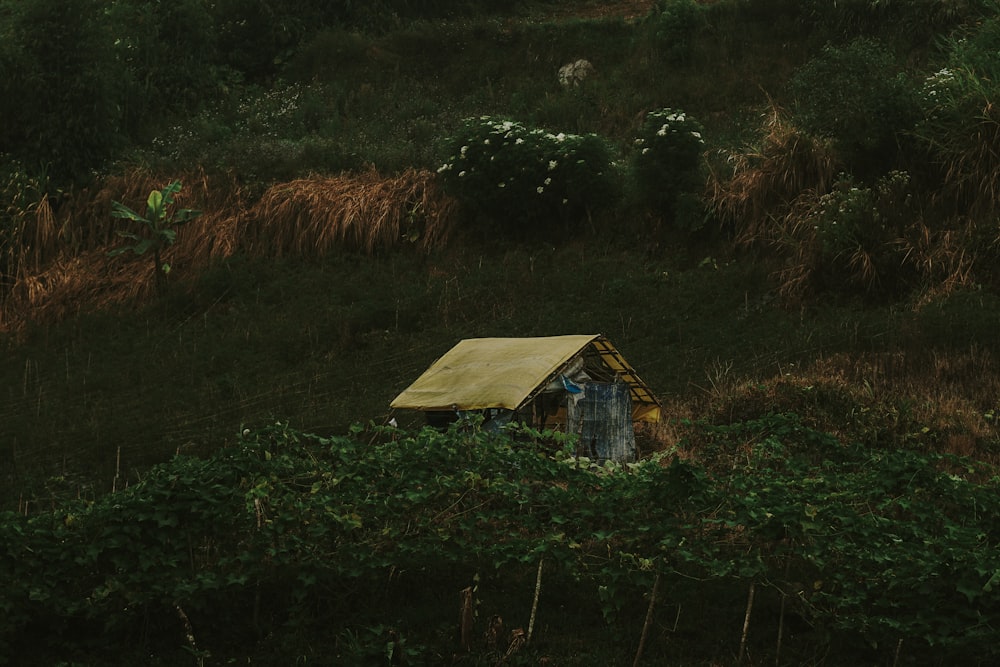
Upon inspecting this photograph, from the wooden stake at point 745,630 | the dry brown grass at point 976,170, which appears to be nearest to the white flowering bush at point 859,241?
the dry brown grass at point 976,170

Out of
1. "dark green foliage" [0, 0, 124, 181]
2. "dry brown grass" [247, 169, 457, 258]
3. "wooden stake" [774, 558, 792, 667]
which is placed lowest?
"wooden stake" [774, 558, 792, 667]

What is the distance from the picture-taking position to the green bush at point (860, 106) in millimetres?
20672

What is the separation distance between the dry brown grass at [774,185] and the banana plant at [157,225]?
8926 millimetres

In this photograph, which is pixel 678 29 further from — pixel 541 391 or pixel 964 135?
pixel 541 391

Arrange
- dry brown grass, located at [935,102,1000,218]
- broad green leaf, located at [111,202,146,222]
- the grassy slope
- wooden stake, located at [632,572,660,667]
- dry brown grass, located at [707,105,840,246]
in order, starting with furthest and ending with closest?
broad green leaf, located at [111,202,146,222], dry brown grass, located at [707,105,840,246], dry brown grass, located at [935,102,1000,218], the grassy slope, wooden stake, located at [632,572,660,667]

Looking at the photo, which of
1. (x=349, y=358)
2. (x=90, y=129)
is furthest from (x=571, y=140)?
(x=90, y=129)

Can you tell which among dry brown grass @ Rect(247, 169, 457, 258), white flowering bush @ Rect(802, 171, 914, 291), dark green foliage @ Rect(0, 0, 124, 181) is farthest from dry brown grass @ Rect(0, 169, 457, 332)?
white flowering bush @ Rect(802, 171, 914, 291)

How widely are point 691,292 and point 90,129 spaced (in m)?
12.6

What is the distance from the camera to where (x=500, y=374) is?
46.3 feet

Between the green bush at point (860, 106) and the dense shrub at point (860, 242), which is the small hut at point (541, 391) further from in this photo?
the green bush at point (860, 106)

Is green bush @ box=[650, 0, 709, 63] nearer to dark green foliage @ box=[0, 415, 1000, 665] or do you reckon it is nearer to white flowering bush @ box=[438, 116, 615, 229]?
white flowering bush @ box=[438, 116, 615, 229]

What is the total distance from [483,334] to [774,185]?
5.08 meters

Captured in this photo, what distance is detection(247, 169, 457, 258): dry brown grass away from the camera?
2366 cm

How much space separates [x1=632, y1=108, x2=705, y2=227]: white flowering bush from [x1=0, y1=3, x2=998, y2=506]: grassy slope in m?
0.60
